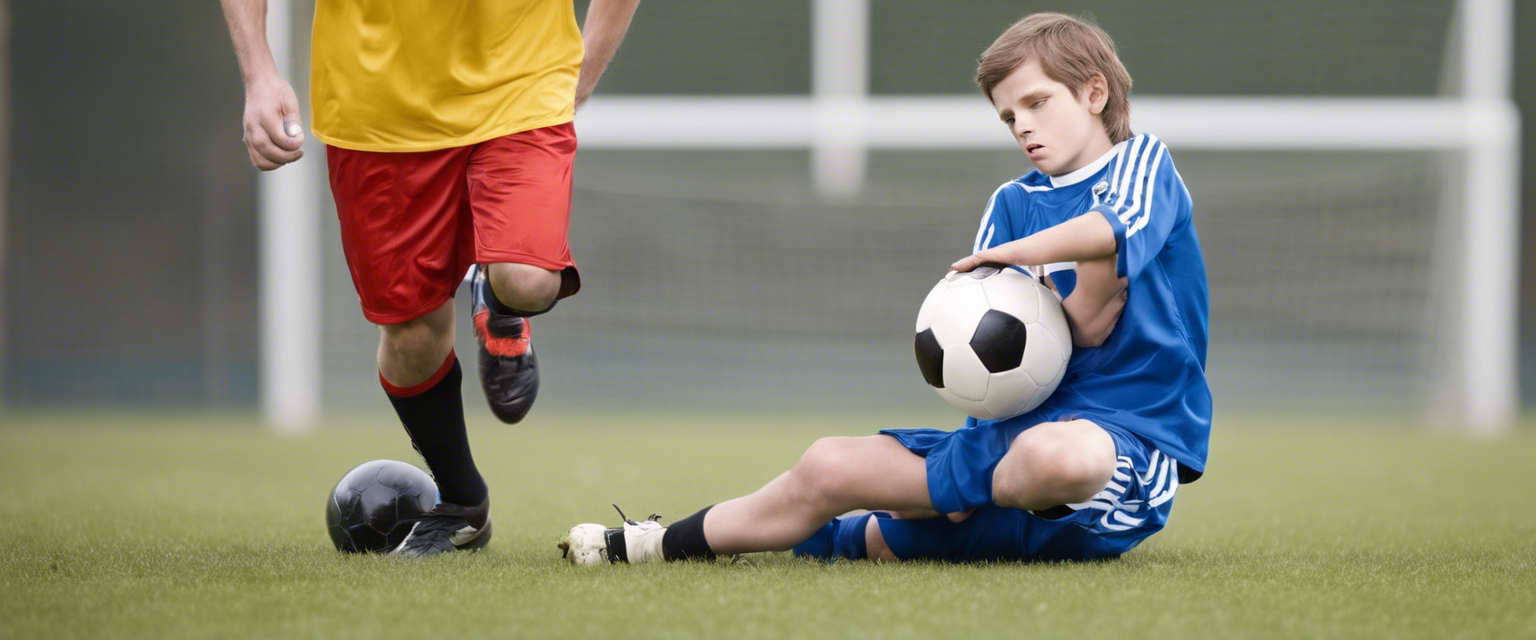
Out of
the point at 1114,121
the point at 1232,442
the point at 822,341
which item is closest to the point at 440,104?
the point at 1114,121

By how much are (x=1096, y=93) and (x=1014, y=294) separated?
0.47 metres

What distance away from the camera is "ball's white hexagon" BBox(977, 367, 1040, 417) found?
2455 millimetres

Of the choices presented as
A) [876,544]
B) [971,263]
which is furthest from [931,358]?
[876,544]

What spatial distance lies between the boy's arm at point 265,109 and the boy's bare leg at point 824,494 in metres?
1.05

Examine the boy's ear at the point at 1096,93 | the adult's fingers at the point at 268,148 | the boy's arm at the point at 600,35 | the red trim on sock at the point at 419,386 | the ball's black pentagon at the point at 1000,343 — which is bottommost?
the red trim on sock at the point at 419,386

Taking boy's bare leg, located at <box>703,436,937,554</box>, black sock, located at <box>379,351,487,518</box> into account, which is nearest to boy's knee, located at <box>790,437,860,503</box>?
boy's bare leg, located at <box>703,436,937,554</box>

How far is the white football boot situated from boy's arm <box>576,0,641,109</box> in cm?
114

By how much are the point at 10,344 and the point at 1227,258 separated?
9442 mm

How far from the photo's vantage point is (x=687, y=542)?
2.61m

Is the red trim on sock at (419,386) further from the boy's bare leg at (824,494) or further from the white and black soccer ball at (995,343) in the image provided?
the white and black soccer ball at (995,343)

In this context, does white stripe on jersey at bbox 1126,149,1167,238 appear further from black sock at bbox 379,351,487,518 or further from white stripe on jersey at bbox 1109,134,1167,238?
black sock at bbox 379,351,487,518

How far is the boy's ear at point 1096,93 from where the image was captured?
8.81ft

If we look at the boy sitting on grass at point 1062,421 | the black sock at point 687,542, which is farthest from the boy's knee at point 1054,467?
the black sock at point 687,542

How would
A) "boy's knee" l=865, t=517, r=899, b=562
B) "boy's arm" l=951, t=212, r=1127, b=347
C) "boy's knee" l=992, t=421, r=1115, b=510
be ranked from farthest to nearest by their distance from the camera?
1. "boy's knee" l=865, t=517, r=899, b=562
2. "boy's arm" l=951, t=212, r=1127, b=347
3. "boy's knee" l=992, t=421, r=1115, b=510
